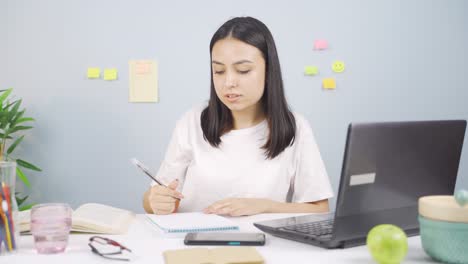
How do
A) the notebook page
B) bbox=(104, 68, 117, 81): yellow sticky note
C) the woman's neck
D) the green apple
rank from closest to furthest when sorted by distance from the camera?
the green apple < the notebook page < the woman's neck < bbox=(104, 68, 117, 81): yellow sticky note

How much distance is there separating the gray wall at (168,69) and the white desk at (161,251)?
5.97 ft

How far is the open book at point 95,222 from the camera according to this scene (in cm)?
116

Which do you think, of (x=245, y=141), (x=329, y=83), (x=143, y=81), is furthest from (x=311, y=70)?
(x=245, y=141)

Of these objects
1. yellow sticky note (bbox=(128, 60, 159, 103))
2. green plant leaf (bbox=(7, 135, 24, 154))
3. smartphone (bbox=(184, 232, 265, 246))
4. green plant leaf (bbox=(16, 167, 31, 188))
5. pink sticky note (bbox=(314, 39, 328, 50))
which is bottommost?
green plant leaf (bbox=(16, 167, 31, 188))

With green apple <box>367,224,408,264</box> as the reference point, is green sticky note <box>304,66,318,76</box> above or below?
above

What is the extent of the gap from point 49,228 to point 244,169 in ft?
2.71

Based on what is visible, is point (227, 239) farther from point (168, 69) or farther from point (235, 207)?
point (168, 69)

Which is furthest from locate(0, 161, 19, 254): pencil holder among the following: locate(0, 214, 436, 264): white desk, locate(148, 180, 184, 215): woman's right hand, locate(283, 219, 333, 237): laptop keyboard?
locate(283, 219, 333, 237): laptop keyboard

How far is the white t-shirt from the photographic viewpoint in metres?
1.69

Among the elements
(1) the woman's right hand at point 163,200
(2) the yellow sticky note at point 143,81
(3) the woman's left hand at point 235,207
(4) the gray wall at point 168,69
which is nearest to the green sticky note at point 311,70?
(4) the gray wall at point 168,69

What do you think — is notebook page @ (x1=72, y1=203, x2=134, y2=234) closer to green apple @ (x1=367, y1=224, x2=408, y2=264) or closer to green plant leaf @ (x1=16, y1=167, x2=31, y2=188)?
green apple @ (x1=367, y1=224, x2=408, y2=264)

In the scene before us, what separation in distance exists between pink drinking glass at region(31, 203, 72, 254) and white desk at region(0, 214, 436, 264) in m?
0.02

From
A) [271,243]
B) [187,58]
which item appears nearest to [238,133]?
A: [271,243]

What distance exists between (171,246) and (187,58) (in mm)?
1992
